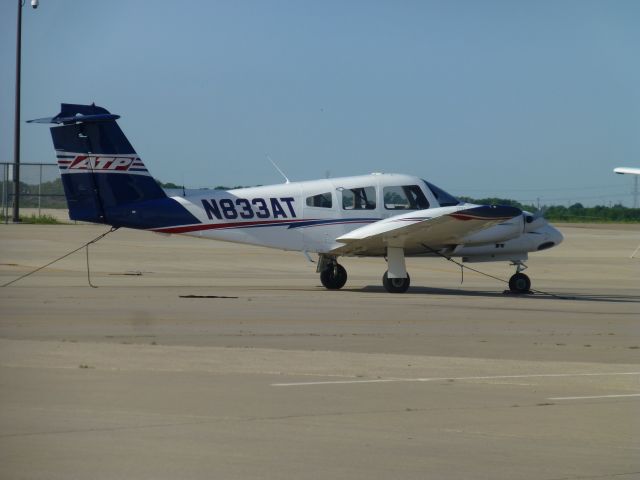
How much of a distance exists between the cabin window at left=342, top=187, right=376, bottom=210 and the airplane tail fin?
3.83 m

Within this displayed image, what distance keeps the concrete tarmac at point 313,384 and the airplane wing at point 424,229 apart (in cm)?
107

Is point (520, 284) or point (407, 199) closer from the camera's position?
point (407, 199)

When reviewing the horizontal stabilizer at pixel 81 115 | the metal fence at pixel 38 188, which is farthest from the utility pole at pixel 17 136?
the horizontal stabilizer at pixel 81 115

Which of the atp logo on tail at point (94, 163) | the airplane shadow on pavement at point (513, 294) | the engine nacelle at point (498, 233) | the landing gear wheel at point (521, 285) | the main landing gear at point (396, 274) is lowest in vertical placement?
the airplane shadow on pavement at point (513, 294)

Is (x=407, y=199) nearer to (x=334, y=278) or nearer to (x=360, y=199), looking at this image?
(x=360, y=199)

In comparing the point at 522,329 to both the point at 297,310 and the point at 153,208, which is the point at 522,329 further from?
the point at 153,208

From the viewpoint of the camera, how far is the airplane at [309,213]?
72.3 feet

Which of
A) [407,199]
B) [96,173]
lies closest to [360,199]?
[407,199]

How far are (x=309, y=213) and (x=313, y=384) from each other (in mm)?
12756

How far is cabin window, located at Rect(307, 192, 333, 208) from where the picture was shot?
76.4 ft

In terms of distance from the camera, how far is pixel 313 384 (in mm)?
10625

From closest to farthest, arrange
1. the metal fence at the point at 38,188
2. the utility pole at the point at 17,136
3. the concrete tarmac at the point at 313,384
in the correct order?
the concrete tarmac at the point at 313,384 < the utility pole at the point at 17,136 < the metal fence at the point at 38,188

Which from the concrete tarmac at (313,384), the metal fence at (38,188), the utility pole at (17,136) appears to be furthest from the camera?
the metal fence at (38,188)

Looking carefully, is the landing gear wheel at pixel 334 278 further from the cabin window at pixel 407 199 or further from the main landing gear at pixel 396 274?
the cabin window at pixel 407 199
